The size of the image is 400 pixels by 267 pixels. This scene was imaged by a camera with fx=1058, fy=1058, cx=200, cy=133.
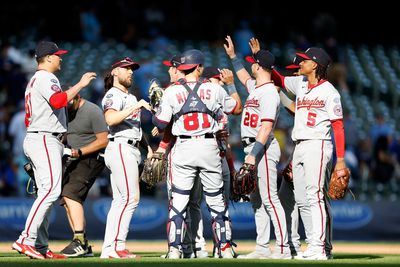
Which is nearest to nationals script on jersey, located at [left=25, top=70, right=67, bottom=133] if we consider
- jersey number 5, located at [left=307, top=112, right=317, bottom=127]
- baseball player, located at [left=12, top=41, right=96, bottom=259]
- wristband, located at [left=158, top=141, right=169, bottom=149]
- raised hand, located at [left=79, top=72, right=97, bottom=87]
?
baseball player, located at [left=12, top=41, right=96, bottom=259]

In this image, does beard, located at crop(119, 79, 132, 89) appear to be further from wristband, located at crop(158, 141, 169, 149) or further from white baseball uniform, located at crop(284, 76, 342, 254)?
white baseball uniform, located at crop(284, 76, 342, 254)

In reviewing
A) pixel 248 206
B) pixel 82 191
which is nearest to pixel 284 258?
pixel 82 191

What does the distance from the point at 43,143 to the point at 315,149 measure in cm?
282

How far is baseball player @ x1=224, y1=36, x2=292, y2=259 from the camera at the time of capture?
442 inches

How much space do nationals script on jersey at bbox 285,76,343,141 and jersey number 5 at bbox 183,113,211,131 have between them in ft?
3.27

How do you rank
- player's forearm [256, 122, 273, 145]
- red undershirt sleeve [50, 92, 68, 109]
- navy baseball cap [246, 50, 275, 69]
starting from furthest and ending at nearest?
1. navy baseball cap [246, 50, 275, 69]
2. player's forearm [256, 122, 273, 145]
3. red undershirt sleeve [50, 92, 68, 109]

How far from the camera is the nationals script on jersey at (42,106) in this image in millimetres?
10977

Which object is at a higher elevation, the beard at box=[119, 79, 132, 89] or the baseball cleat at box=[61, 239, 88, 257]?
the beard at box=[119, 79, 132, 89]

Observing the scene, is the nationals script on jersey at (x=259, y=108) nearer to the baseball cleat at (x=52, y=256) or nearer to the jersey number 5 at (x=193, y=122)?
the jersey number 5 at (x=193, y=122)

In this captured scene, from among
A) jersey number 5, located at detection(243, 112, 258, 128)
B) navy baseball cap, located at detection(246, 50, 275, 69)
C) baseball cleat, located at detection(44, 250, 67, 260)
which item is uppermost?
navy baseball cap, located at detection(246, 50, 275, 69)

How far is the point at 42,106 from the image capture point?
36.2ft

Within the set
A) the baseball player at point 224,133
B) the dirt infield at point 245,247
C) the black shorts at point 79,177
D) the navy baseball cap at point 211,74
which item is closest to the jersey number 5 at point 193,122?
the baseball player at point 224,133

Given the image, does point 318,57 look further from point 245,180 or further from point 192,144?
point 192,144

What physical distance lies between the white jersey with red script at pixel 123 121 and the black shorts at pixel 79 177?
811mm
